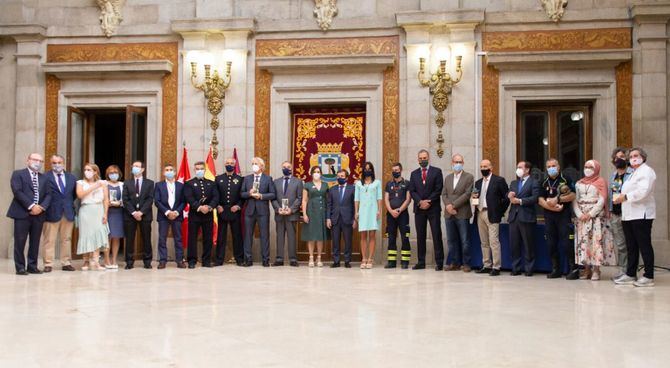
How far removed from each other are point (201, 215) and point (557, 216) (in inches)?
218

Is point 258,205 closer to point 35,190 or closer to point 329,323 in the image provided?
point 35,190

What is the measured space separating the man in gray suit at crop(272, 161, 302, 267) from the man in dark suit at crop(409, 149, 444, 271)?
192 centimetres

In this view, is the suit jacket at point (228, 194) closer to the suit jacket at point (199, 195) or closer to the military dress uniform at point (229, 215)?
the military dress uniform at point (229, 215)

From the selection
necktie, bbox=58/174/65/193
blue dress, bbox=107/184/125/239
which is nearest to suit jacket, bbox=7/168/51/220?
necktie, bbox=58/174/65/193

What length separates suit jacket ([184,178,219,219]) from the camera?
11672mm

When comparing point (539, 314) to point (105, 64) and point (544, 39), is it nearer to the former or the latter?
point (544, 39)

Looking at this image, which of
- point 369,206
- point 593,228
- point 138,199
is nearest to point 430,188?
point 369,206

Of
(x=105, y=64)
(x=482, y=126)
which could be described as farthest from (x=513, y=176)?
(x=105, y=64)

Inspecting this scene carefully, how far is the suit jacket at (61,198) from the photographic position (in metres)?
10.7

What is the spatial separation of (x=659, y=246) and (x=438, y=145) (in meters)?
3.94

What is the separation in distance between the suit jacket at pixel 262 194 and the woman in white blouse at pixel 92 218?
221cm

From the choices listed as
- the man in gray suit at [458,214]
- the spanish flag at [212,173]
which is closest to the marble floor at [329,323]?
the man in gray suit at [458,214]

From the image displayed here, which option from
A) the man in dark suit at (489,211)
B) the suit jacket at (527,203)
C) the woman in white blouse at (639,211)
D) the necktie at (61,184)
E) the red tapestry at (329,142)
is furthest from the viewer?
the red tapestry at (329,142)

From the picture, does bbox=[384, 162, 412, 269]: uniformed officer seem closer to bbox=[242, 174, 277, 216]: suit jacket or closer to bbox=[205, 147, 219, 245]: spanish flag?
bbox=[242, 174, 277, 216]: suit jacket
